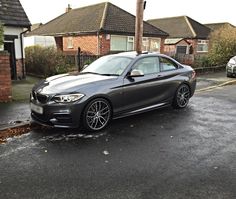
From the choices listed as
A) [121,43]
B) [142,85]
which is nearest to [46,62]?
[142,85]

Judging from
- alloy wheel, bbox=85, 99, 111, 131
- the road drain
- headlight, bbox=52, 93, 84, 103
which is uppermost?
headlight, bbox=52, 93, 84, 103

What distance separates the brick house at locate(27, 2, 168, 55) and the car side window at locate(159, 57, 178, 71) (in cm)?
1686

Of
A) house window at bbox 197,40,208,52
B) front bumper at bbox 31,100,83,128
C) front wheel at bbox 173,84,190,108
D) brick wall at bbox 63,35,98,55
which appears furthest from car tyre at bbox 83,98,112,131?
house window at bbox 197,40,208,52

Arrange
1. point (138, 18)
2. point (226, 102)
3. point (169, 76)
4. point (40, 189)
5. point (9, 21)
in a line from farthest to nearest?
point (9, 21)
point (138, 18)
point (226, 102)
point (169, 76)
point (40, 189)

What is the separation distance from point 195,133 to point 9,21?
420 inches

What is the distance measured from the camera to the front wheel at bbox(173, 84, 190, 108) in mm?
7637

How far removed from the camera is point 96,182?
3.72 metres

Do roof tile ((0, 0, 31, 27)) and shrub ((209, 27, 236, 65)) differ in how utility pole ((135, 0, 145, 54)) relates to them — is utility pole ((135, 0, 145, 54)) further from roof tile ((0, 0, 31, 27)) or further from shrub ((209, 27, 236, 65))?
shrub ((209, 27, 236, 65))

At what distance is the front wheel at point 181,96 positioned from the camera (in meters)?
7.64

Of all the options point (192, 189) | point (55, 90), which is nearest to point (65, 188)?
point (192, 189)

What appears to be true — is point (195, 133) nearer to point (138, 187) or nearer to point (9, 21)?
point (138, 187)

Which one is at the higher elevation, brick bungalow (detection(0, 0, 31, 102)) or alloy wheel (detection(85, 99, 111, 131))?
brick bungalow (detection(0, 0, 31, 102))

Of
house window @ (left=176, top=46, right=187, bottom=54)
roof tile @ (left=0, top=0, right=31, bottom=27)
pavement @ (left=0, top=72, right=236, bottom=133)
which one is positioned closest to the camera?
pavement @ (left=0, top=72, right=236, bottom=133)

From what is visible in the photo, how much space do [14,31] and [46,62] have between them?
2062 millimetres
